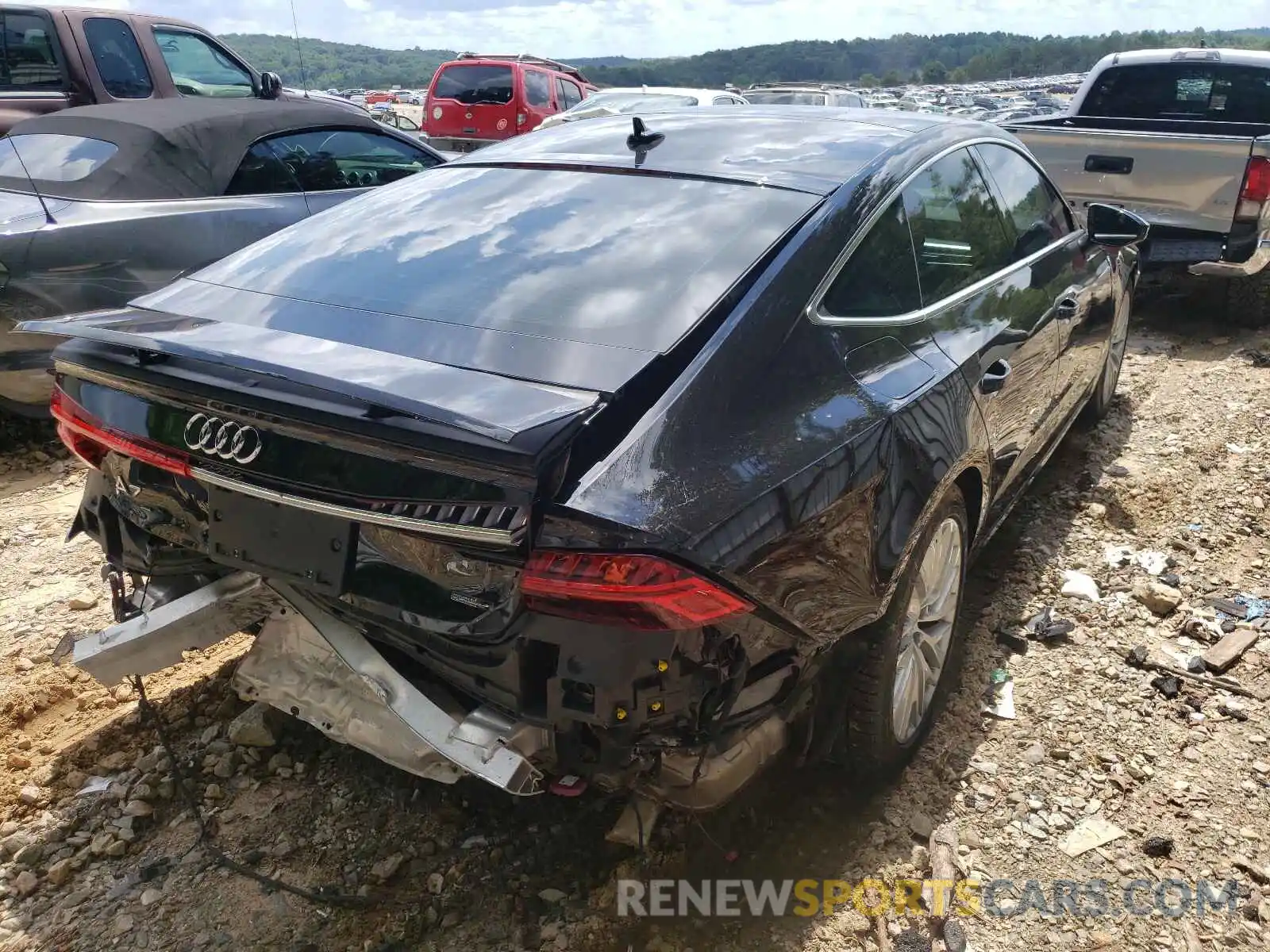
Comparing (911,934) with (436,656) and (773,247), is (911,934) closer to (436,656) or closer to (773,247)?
(436,656)

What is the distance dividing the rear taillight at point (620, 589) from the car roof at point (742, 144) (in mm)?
1248

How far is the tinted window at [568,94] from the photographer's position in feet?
51.4

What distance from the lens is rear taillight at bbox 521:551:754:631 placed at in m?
1.71

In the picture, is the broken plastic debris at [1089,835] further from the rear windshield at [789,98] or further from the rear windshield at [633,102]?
the rear windshield at [789,98]

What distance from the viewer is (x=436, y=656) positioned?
200 centimetres

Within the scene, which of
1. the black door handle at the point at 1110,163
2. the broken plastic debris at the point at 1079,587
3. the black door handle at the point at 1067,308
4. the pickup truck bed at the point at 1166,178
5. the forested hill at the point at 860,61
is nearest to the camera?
the black door handle at the point at 1067,308

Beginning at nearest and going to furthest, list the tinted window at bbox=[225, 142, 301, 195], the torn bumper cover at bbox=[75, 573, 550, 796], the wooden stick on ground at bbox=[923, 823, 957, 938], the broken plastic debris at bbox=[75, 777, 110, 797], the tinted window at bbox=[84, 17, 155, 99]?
the torn bumper cover at bbox=[75, 573, 550, 796]
the wooden stick on ground at bbox=[923, 823, 957, 938]
the broken plastic debris at bbox=[75, 777, 110, 797]
the tinted window at bbox=[225, 142, 301, 195]
the tinted window at bbox=[84, 17, 155, 99]

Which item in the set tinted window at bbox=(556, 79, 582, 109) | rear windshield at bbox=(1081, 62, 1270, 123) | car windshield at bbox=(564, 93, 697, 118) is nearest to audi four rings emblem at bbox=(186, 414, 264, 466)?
rear windshield at bbox=(1081, 62, 1270, 123)

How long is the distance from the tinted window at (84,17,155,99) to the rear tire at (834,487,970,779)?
6993 mm

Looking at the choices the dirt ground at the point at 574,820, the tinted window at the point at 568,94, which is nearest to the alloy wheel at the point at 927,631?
the dirt ground at the point at 574,820

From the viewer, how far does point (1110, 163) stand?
6.43m

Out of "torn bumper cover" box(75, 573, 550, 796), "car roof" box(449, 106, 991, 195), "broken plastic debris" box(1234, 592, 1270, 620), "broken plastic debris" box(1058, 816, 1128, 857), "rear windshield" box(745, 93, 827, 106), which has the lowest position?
"broken plastic debris" box(1058, 816, 1128, 857)

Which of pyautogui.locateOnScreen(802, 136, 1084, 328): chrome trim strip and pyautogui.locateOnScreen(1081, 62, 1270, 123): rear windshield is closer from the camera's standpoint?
pyautogui.locateOnScreen(802, 136, 1084, 328): chrome trim strip

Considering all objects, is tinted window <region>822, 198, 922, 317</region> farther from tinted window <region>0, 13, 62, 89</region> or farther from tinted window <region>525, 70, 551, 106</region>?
tinted window <region>525, 70, 551, 106</region>
